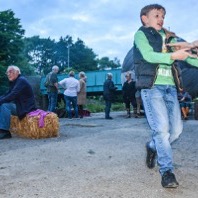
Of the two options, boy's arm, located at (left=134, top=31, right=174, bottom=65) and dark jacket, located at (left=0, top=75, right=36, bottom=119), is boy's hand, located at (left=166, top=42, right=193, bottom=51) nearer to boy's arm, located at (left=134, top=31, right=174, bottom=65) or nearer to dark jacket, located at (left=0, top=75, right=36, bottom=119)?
boy's arm, located at (left=134, top=31, right=174, bottom=65)

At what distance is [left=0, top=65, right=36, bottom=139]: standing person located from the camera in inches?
307

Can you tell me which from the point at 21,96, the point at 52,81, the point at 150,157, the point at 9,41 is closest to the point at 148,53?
the point at 150,157

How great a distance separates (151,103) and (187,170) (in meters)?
1.10

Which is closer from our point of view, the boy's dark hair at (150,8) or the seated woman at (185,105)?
the boy's dark hair at (150,8)

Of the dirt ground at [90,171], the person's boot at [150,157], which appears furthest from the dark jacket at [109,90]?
the person's boot at [150,157]

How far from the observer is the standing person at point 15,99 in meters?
7.79

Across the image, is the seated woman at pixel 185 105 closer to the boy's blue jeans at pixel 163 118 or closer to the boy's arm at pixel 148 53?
the boy's blue jeans at pixel 163 118

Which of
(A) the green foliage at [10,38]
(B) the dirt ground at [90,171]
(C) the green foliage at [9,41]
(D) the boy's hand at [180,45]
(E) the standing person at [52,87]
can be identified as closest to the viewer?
(B) the dirt ground at [90,171]

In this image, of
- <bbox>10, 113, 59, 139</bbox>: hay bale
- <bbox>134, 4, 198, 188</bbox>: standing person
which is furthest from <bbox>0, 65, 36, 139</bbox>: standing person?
<bbox>134, 4, 198, 188</bbox>: standing person

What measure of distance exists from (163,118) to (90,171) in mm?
1152

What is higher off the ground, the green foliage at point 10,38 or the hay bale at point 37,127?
the green foliage at point 10,38

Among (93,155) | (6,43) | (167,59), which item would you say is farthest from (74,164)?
(6,43)

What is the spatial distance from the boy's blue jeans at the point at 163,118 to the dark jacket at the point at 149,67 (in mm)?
86

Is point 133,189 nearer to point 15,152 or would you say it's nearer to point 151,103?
point 151,103
